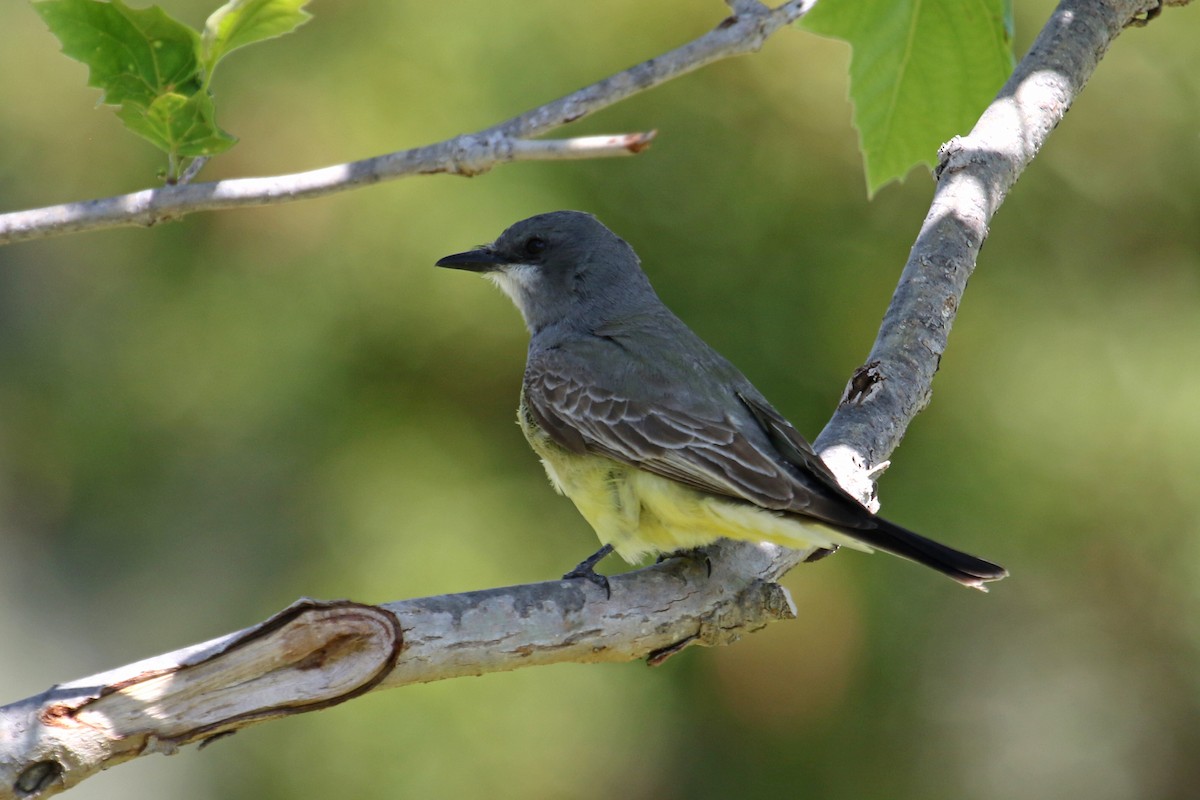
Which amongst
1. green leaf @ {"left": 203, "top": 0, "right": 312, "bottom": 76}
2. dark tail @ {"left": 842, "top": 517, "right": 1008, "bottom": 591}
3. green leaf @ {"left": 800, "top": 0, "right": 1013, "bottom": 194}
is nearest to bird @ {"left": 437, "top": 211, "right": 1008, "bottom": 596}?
dark tail @ {"left": 842, "top": 517, "right": 1008, "bottom": 591}

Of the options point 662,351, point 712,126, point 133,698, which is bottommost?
point 133,698

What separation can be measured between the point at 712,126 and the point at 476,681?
3931 mm

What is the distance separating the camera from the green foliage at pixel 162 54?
9.29 feet

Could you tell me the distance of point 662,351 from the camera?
495cm

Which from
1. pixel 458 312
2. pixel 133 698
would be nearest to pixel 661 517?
pixel 133 698

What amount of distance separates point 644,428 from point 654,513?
331 millimetres

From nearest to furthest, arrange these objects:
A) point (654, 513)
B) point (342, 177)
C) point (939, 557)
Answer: point (342, 177), point (939, 557), point (654, 513)

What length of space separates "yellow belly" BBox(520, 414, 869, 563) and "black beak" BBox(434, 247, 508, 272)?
1089 millimetres

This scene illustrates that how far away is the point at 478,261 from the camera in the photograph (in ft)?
18.6

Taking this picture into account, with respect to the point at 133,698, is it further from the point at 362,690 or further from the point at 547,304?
the point at 547,304

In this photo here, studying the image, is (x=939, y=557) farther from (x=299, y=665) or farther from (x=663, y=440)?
(x=299, y=665)

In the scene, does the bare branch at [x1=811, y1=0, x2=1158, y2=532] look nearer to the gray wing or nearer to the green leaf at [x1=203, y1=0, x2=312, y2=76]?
the gray wing

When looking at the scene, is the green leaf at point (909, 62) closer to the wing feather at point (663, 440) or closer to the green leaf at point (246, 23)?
the wing feather at point (663, 440)

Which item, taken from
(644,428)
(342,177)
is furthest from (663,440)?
(342,177)
